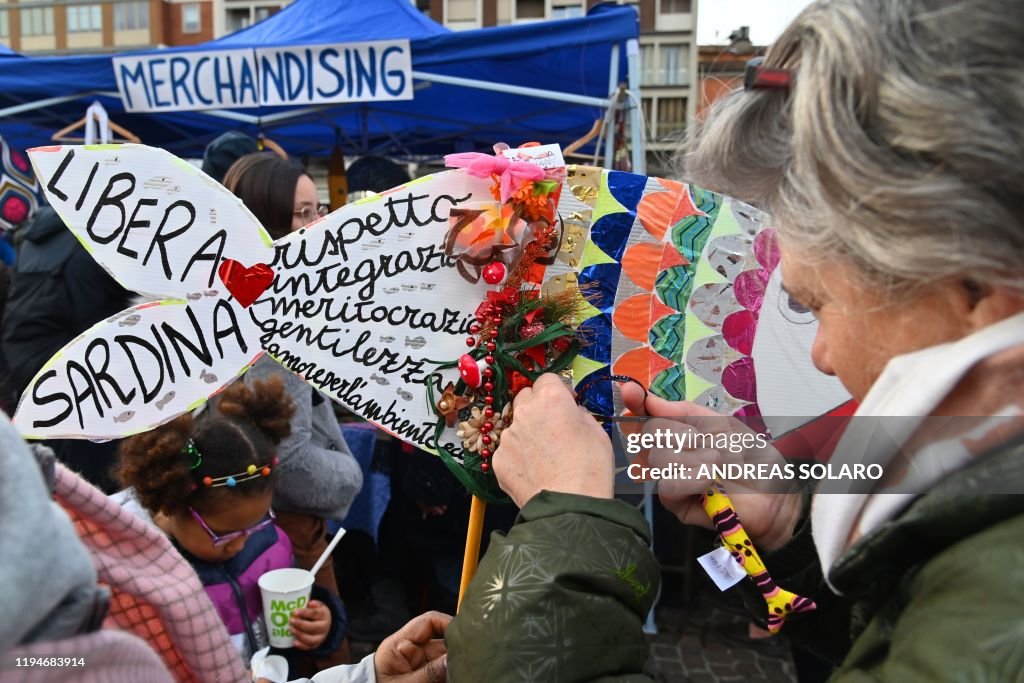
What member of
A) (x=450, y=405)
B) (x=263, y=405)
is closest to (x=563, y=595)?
(x=450, y=405)

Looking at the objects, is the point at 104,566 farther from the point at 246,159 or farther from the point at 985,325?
the point at 246,159

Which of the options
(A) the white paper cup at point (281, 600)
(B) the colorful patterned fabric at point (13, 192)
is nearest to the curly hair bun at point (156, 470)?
(A) the white paper cup at point (281, 600)

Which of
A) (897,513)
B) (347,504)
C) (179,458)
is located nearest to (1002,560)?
(897,513)

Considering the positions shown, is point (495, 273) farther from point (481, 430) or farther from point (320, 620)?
→ point (320, 620)

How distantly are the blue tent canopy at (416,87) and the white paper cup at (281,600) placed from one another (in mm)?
3081

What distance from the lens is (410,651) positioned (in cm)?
115

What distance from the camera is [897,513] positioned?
61 cm

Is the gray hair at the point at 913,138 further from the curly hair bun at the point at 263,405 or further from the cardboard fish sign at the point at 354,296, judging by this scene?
the curly hair bun at the point at 263,405

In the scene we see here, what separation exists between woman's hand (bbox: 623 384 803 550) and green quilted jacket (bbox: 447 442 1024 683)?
8cm

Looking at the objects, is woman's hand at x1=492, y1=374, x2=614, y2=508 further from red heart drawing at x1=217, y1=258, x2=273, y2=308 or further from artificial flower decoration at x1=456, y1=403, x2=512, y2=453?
red heart drawing at x1=217, y1=258, x2=273, y2=308

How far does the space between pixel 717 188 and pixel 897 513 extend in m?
0.44

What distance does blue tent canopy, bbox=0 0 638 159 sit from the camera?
4.19 metres

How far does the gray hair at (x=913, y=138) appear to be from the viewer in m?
0.55

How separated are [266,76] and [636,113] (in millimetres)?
2396
